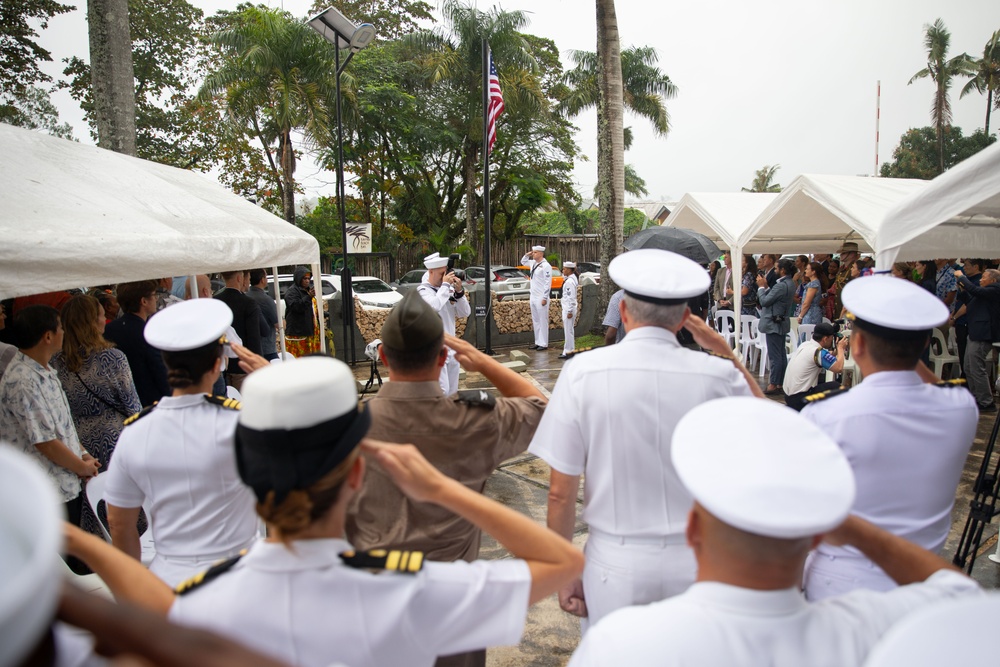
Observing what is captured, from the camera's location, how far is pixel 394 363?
2088mm

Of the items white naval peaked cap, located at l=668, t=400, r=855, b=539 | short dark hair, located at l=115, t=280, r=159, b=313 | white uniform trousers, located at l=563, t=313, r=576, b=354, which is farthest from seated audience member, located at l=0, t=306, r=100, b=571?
white uniform trousers, located at l=563, t=313, r=576, b=354

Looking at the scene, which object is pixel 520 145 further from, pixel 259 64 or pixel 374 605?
pixel 374 605

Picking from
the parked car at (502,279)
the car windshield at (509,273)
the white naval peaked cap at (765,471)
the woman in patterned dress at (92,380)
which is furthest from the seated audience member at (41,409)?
the car windshield at (509,273)

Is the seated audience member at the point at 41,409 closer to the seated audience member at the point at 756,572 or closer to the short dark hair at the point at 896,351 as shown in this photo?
the seated audience member at the point at 756,572

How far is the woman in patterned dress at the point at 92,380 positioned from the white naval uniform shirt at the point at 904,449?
149 inches

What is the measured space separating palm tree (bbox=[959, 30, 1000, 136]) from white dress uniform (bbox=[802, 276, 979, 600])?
1766 inches

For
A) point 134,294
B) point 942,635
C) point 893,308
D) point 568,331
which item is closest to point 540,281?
point 568,331

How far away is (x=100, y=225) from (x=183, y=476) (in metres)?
2.10

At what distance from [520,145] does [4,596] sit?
28.3 metres

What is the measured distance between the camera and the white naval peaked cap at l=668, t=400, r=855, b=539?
3.26 feet

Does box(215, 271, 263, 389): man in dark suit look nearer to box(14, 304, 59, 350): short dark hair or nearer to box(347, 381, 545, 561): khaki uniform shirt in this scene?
box(14, 304, 59, 350): short dark hair

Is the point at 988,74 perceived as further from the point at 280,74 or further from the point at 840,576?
the point at 840,576

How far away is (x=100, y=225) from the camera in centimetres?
345

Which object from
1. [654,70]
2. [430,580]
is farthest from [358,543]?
[654,70]
